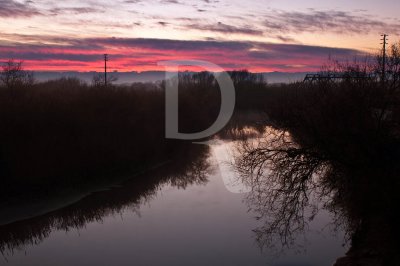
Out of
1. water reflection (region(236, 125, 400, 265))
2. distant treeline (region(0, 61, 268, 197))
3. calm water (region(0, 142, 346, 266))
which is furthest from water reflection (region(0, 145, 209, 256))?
water reflection (region(236, 125, 400, 265))

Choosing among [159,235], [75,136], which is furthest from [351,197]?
[75,136]

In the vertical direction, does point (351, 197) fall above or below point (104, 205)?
above

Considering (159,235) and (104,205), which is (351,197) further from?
(104,205)

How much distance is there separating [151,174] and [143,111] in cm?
659

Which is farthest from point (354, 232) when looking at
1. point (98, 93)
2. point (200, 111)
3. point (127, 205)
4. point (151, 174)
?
point (200, 111)

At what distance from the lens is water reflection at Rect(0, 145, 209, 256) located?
1348 cm

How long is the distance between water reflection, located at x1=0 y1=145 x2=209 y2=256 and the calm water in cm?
3

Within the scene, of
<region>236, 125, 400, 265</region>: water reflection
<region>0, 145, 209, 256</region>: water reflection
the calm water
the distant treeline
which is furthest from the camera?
the distant treeline

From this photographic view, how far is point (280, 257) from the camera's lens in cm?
1183

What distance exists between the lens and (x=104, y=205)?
1686 centimetres

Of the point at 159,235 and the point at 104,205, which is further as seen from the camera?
the point at 104,205

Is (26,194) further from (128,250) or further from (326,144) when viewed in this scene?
(326,144)

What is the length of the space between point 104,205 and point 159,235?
4.24 metres

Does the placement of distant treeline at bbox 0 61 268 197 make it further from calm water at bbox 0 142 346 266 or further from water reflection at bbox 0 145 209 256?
calm water at bbox 0 142 346 266
